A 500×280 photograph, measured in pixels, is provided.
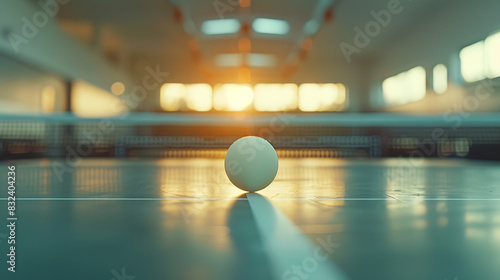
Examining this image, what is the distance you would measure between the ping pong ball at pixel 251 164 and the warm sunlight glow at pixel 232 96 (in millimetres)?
18895

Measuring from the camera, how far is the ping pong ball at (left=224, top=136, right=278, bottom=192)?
2480 mm

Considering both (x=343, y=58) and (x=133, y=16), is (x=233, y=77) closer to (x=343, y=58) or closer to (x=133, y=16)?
(x=343, y=58)

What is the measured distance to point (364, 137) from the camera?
42.8ft

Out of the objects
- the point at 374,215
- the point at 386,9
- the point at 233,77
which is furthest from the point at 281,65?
→ the point at 374,215

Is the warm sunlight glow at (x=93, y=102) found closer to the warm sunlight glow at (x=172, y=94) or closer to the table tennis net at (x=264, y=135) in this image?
the table tennis net at (x=264, y=135)

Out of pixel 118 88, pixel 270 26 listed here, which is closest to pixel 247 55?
pixel 270 26

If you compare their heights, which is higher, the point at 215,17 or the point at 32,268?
the point at 215,17

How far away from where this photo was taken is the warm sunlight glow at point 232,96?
21312mm

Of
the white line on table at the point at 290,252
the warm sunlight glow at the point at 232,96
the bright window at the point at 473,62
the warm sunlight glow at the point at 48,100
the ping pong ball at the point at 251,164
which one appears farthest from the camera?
the warm sunlight glow at the point at 232,96

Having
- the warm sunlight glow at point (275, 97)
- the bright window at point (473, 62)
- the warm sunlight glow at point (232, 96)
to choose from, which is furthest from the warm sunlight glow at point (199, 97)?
the bright window at point (473, 62)

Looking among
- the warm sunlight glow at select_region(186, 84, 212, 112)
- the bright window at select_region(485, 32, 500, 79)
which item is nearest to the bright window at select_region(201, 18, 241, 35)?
the warm sunlight glow at select_region(186, 84, 212, 112)

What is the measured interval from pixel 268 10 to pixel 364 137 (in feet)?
16.3

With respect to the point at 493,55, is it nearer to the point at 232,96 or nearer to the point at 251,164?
the point at 251,164

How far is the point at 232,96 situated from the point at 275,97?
2243 millimetres
